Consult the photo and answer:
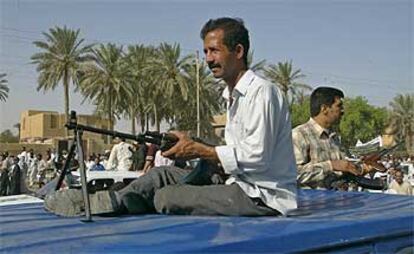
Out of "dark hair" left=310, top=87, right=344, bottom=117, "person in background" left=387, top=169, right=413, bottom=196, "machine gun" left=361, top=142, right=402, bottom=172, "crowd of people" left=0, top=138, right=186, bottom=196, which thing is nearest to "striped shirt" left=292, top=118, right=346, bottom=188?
"dark hair" left=310, top=87, right=344, bottom=117

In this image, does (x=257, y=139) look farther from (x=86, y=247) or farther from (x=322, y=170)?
(x=322, y=170)

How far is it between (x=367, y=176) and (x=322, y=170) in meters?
0.60

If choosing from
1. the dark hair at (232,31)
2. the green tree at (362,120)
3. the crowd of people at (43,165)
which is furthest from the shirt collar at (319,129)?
the green tree at (362,120)

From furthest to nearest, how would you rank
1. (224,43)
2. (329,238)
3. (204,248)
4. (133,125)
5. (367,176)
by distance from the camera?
(133,125), (367,176), (224,43), (329,238), (204,248)

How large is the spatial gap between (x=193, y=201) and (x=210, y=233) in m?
0.54

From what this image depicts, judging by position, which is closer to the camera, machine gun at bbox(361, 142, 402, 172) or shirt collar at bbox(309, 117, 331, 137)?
machine gun at bbox(361, 142, 402, 172)

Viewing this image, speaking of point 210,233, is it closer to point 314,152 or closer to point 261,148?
point 261,148

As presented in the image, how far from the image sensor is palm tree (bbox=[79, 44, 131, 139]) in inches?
1491

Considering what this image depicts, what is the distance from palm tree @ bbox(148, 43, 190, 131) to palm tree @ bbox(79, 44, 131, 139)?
1741 millimetres

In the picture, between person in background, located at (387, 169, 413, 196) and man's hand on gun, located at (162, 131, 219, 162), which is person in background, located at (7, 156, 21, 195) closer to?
person in background, located at (387, 169, 413, 196)

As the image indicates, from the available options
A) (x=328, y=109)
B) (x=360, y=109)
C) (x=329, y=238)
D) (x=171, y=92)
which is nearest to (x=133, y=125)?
(x=171, y=92)

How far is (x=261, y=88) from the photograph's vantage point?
2594 mm

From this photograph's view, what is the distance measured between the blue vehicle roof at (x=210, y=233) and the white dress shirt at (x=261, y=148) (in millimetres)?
135

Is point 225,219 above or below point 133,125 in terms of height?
below
